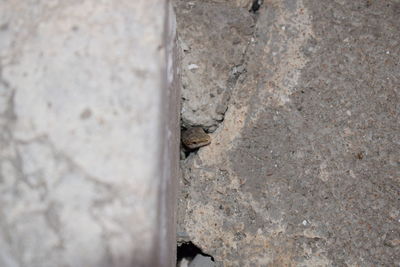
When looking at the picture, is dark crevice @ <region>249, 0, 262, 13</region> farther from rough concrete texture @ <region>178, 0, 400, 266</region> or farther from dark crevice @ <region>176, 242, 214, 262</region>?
dark crevice @ <region>176, 242, 214, 262</region>

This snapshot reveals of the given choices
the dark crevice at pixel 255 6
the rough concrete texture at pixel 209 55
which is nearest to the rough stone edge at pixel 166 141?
the rough concrete texture at pixel 209 55

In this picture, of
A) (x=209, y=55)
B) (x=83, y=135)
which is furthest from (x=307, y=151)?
(x=83, y=135)

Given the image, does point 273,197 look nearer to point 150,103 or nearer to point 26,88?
point 150,103

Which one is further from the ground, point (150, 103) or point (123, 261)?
point (150, 103)

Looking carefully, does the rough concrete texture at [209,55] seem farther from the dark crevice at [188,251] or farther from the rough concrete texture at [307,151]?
the dark crevice at [188,251]

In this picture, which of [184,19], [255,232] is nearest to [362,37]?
[184,19]

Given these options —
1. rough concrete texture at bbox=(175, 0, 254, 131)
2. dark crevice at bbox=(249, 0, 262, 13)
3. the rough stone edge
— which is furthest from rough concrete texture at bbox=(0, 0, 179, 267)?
dark crevice at bbox=(249, 0, 262, 13)
